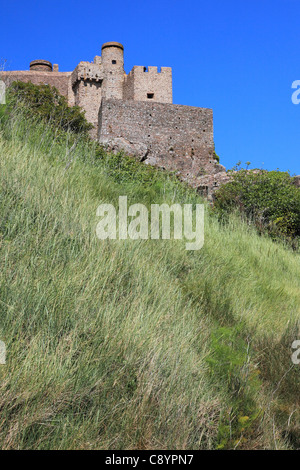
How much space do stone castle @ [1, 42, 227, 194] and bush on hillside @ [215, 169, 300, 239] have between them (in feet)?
34.0

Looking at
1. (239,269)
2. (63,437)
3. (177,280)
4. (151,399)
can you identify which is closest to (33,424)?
(63,437)

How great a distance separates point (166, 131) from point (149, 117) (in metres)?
1.40

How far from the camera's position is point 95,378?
2.23m

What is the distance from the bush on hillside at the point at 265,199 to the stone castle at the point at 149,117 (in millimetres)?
→ 10376

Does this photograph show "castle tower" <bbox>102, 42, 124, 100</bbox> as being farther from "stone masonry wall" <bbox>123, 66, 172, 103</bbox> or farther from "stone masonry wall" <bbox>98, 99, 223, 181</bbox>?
"stone masonry wall" <bbox>98, 99, 223, 181</bbox>

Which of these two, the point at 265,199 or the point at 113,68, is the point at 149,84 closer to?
the point at 113,68

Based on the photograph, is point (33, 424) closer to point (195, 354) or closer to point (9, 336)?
point (9, 336)

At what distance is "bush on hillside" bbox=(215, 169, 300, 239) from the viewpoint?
1116cm

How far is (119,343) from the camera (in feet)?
8.11

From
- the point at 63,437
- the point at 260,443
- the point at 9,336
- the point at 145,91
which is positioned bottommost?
the point at 260,443

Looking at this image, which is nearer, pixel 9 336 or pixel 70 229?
pixel 9 336

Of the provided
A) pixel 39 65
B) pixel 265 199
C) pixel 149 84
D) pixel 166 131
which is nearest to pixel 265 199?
pixel 265 199

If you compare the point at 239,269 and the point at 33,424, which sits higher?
the point at 239,269
